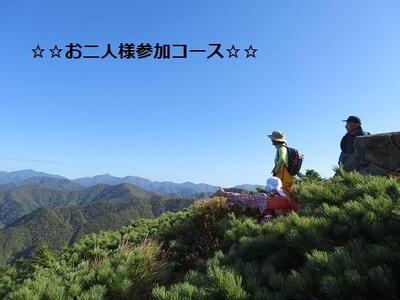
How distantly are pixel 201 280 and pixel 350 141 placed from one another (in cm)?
1211

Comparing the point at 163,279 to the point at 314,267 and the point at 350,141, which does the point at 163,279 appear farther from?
the point at 350,141

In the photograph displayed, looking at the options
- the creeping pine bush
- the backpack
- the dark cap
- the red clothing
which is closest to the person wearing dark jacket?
the dark cap

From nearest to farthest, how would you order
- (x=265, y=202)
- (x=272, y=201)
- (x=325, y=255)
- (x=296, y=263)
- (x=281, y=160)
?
(x=325, y=255) → (x=296, y=263) → (x=272, y=201) → (x=265, y=202) → (x=281, y=160)

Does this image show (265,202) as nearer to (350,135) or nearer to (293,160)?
(293,160)

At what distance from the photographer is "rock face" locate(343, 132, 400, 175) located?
13586 millimetres

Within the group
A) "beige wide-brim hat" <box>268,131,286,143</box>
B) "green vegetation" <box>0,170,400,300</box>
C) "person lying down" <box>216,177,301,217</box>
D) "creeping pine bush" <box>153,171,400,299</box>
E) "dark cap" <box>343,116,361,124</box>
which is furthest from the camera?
"dark cap" <box>343,116,361,124</box>

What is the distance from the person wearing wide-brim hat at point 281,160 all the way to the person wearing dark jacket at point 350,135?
4950 mm

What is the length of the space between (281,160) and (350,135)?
5.68m

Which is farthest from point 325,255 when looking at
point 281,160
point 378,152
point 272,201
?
point 378,152

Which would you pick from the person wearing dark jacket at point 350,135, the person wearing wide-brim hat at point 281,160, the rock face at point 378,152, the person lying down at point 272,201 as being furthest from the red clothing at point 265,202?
the person wearing dark jacket at point 350,135

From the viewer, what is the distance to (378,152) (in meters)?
14.0

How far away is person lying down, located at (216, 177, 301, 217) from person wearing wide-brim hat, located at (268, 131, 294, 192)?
89cm

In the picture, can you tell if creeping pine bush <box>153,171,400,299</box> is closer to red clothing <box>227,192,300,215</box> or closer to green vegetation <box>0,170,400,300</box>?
green vegetation <box>0,170,400,300</box>

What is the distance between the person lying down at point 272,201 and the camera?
32.1 ft
